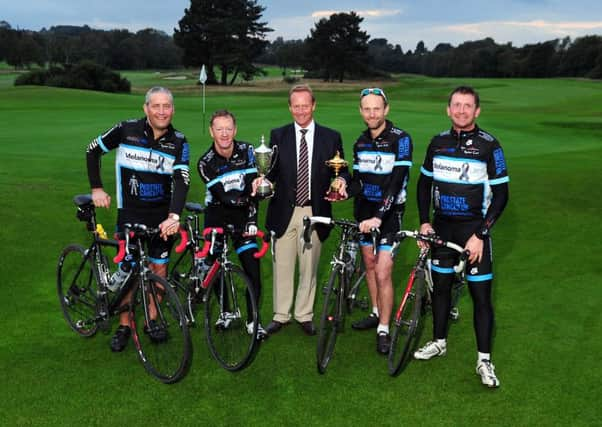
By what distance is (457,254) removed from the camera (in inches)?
208

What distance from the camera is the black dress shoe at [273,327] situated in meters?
6.29

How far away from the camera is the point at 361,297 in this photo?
24.5 feet

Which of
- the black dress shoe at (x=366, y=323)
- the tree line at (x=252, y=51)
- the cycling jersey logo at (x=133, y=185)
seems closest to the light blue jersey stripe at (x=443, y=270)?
the black dress shoe at (x=366, y=323)

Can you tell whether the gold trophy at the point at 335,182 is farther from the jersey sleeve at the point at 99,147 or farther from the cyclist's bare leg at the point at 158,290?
the jersey sleeve at the point at 99,147

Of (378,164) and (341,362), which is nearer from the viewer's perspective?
(341,362)

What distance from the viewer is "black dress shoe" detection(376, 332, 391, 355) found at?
578cm

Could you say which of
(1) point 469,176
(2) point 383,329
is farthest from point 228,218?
(1) point 469,176

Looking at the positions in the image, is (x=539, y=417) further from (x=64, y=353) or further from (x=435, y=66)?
(x=435, y=66)

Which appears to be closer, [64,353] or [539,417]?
[539,417]

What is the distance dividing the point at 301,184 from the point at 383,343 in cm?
168

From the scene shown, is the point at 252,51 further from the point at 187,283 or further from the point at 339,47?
the point at 187,283

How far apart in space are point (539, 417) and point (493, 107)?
43344 millimetres

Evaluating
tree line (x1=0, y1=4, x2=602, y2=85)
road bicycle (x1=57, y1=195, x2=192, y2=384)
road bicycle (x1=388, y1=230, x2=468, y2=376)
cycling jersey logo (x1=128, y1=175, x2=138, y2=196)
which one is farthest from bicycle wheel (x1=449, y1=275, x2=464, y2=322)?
tree line (x1=0, y1=4, x2=602, y2=85)

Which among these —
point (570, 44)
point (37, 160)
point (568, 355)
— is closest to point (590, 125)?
point (37, 160)
